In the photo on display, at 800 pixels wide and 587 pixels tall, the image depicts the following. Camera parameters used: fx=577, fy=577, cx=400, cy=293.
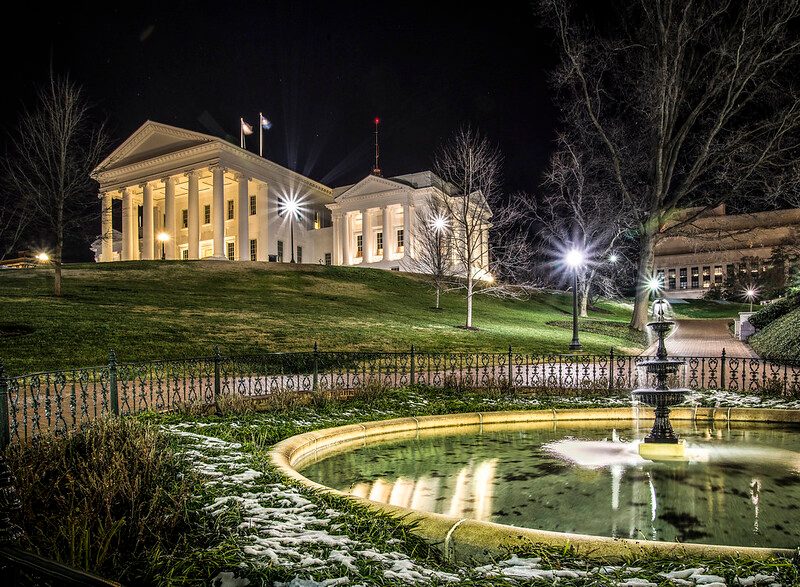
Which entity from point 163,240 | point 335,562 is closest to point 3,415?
point 335,562

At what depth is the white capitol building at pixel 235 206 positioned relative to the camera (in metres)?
58.0

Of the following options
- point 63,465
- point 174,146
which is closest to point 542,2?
point 63,465

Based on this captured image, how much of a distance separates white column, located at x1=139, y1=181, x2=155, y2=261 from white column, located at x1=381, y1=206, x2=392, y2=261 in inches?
989

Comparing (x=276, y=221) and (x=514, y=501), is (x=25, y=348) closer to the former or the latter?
(x=514, y=501)

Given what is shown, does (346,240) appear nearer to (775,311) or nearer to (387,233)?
(387,233)

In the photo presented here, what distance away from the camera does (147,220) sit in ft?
203

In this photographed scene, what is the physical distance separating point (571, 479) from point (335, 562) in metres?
4.45

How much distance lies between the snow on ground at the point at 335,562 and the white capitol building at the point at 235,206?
50.3 metres

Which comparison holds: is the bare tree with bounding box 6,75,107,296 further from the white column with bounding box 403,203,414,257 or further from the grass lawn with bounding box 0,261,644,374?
the white column with bounding box 403,203,414,257

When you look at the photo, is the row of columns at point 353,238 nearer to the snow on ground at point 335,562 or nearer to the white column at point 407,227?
the white column at point 407,227

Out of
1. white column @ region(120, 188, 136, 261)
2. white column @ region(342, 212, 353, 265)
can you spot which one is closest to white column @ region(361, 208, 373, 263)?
white column @ region(342, 212, 353, 265)

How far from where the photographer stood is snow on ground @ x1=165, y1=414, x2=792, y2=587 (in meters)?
4.14

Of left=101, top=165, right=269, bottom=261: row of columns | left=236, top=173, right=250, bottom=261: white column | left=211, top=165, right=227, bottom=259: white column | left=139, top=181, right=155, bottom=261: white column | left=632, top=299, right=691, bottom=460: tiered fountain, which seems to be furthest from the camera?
left=139, top=181, right=155, bottom=261: white column

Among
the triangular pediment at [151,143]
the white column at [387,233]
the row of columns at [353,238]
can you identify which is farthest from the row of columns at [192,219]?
the white column at [387,233]
